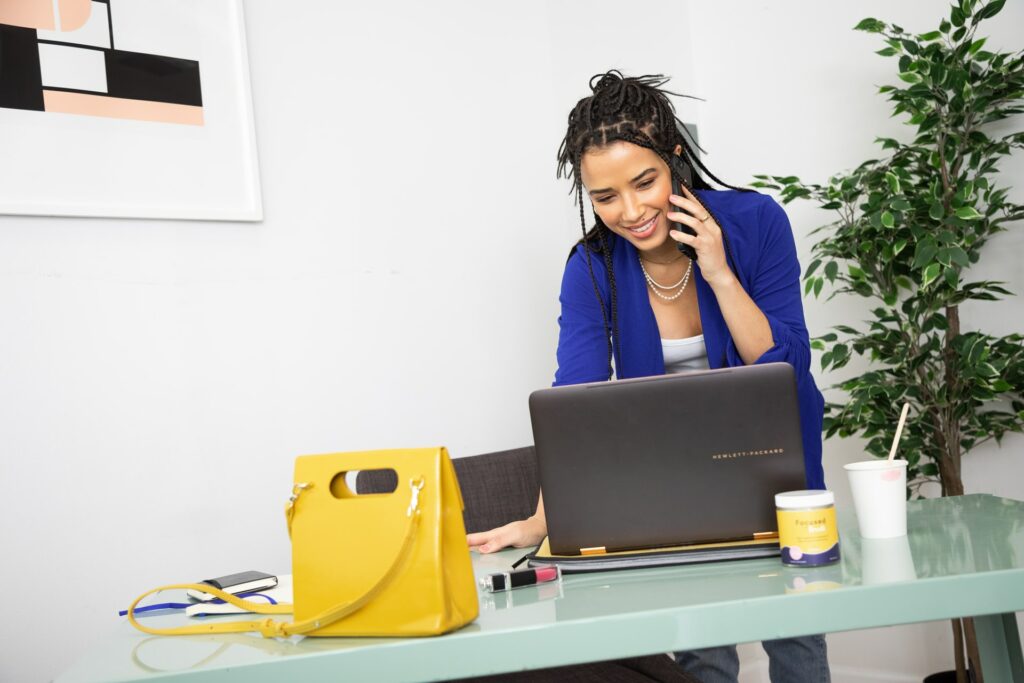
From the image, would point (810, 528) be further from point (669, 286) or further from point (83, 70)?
point (83, 70)

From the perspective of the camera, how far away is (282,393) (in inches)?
86.9

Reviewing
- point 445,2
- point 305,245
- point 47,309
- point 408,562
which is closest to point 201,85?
point 305,245

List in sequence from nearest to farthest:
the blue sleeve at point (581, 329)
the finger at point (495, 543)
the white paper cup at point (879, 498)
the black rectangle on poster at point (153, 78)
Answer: the white paper cup at point (879, 498) < the finger at point (495, 543) < the blue sleeve at point (581, 329) < the black rectangle on poster at point (153, 78)

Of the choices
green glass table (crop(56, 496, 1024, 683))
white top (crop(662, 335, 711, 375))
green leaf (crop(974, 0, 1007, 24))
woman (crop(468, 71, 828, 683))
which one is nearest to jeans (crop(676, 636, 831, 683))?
woman (crop(468, 71, 828, 683))

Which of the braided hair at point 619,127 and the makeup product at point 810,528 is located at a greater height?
the braided hair at point 619,127

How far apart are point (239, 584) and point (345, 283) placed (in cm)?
113

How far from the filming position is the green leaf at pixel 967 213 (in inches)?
82.9

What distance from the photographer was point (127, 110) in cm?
202

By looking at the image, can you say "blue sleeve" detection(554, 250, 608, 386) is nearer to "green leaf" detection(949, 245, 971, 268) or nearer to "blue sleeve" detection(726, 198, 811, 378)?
"blue sleeve" detection(726, 198, 811, 378)

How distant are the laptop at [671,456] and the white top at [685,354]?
23.5 inches

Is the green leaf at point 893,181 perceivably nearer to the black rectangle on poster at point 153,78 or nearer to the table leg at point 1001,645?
the table leg at point 1001,645

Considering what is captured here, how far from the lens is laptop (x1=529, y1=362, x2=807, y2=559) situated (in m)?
1.11

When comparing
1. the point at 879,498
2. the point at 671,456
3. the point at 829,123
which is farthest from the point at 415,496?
the point at 829,123

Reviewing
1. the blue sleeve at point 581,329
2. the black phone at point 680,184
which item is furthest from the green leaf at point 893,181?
the blue sleeve at point 581,329
